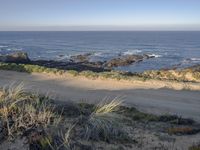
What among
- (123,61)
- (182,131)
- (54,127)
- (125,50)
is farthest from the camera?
(125,50)

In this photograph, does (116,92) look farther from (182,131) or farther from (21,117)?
(21,117)

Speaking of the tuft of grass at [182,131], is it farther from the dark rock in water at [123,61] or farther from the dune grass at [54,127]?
the dark rock in water at [123,61]

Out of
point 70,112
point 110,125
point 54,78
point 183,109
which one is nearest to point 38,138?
point 110,125

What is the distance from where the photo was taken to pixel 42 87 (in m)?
21.3

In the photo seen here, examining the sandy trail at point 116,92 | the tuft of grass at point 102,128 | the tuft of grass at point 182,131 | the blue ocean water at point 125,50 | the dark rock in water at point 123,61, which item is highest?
the tuft of grass at point 102,128

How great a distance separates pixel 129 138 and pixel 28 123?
8.20ft

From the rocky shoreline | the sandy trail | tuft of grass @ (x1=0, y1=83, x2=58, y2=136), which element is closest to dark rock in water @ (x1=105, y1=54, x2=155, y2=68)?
the rocky shoreline

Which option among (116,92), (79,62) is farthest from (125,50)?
(116,92)

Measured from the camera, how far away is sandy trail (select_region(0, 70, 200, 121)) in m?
17.3

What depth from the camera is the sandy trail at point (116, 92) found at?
17281 millimetres

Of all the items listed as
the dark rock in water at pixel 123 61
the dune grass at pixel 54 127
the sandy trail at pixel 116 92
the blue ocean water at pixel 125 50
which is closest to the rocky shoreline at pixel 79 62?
the dark rock in water at pixel 123 61

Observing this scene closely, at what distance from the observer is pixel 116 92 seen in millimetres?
20703

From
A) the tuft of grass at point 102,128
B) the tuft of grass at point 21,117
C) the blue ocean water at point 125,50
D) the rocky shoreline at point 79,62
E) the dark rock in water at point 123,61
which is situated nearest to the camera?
the tuft of grass at point 21,117

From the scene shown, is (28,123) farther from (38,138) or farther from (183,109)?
(183,109)
